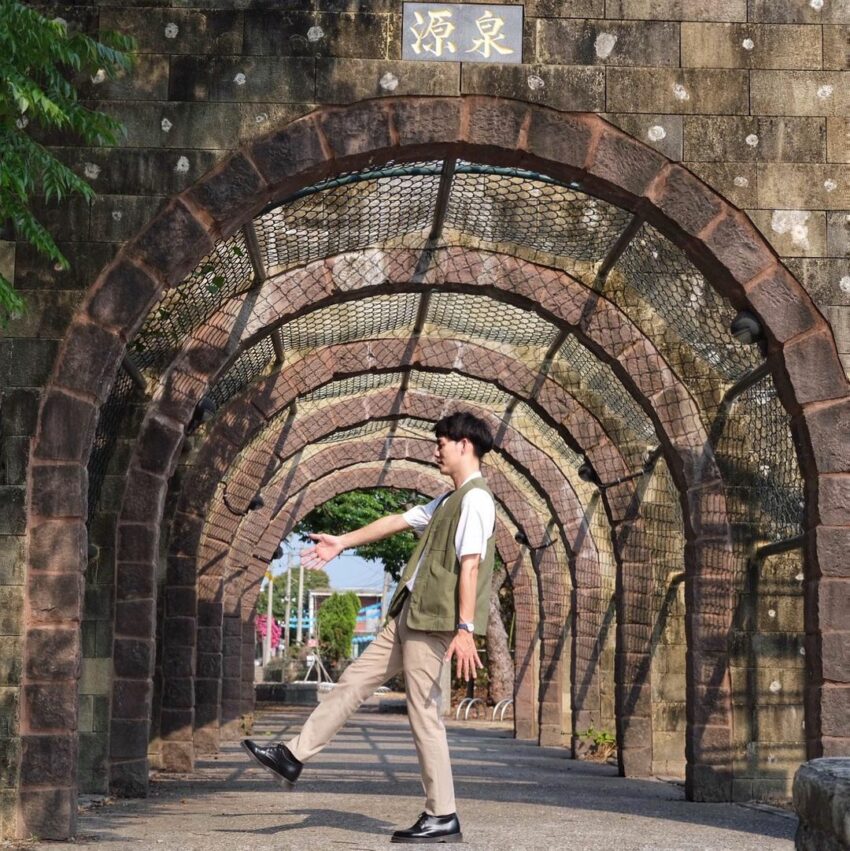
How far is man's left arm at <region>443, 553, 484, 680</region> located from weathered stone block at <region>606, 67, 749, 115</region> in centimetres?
275

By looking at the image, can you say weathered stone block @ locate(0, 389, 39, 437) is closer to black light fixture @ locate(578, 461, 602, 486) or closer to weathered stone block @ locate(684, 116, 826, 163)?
weathered stone block @ locate(684, 116, 826, 163)

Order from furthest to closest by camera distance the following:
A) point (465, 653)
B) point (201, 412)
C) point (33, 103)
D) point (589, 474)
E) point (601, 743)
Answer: point (601, 743) < point (589, 474) < point (201, 412) < point (465, 653) < point (33, 103)

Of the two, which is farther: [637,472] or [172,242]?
[637,472]

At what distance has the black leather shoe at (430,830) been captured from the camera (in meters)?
7.09

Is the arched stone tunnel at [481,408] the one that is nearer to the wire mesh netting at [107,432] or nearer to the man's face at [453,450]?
the wire mesh netting at [107,432]

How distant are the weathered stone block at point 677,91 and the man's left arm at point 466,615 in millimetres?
2751

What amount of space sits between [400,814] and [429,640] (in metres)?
2.15

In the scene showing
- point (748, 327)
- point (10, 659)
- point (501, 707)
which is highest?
point (748, 327)

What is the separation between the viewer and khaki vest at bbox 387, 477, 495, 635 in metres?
7.08

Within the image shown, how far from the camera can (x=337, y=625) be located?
1978 inches

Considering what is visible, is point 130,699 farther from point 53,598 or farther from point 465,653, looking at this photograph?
point 465,653

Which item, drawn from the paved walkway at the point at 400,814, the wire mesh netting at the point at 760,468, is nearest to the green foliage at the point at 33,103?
the paved walkway at the point at 400,814

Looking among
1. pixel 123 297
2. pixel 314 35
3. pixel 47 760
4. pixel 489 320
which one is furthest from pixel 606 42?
pixel 489 320

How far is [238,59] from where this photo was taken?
8.51 metres
